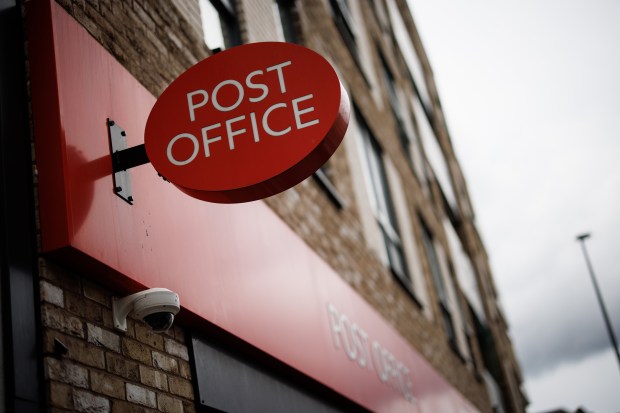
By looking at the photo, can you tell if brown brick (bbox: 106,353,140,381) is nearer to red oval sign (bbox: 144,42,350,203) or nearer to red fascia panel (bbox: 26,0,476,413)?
red fascia panel (bbox: 26,0,476,413)

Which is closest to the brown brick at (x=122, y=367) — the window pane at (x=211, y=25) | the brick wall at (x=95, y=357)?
the brick wall at (x=95, y=357)

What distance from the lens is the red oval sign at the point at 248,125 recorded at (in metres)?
3.18

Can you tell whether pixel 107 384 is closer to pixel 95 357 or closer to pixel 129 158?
pixel 95 357

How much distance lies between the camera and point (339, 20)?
10133 mm

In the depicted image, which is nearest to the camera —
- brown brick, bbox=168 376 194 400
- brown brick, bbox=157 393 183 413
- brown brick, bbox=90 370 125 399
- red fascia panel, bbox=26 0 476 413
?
brown brick, bbox=90 370 125 399

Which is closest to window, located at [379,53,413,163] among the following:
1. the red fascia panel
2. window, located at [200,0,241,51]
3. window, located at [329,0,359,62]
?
window, located at [329,0,359,62]

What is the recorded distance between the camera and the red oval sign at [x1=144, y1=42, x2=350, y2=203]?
3.18 meters

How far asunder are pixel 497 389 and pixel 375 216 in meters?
9.15

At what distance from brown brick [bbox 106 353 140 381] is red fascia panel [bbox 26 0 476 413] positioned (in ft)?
0.95

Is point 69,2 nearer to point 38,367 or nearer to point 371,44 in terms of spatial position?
point 38,367

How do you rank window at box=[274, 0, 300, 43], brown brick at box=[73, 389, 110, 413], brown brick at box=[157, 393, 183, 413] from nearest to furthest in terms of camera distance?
brown brick at box=[73, 389, 110, 413] → brown brick at box=[157, 393, 183, 413] → window at box=[274, 0, 300, 43]

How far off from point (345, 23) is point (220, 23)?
4535mm

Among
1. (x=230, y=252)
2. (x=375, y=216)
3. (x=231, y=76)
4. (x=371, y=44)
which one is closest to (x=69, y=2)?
(x=231, y=76)

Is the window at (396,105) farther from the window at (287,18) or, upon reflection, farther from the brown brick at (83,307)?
the brown brick at (83,307)
